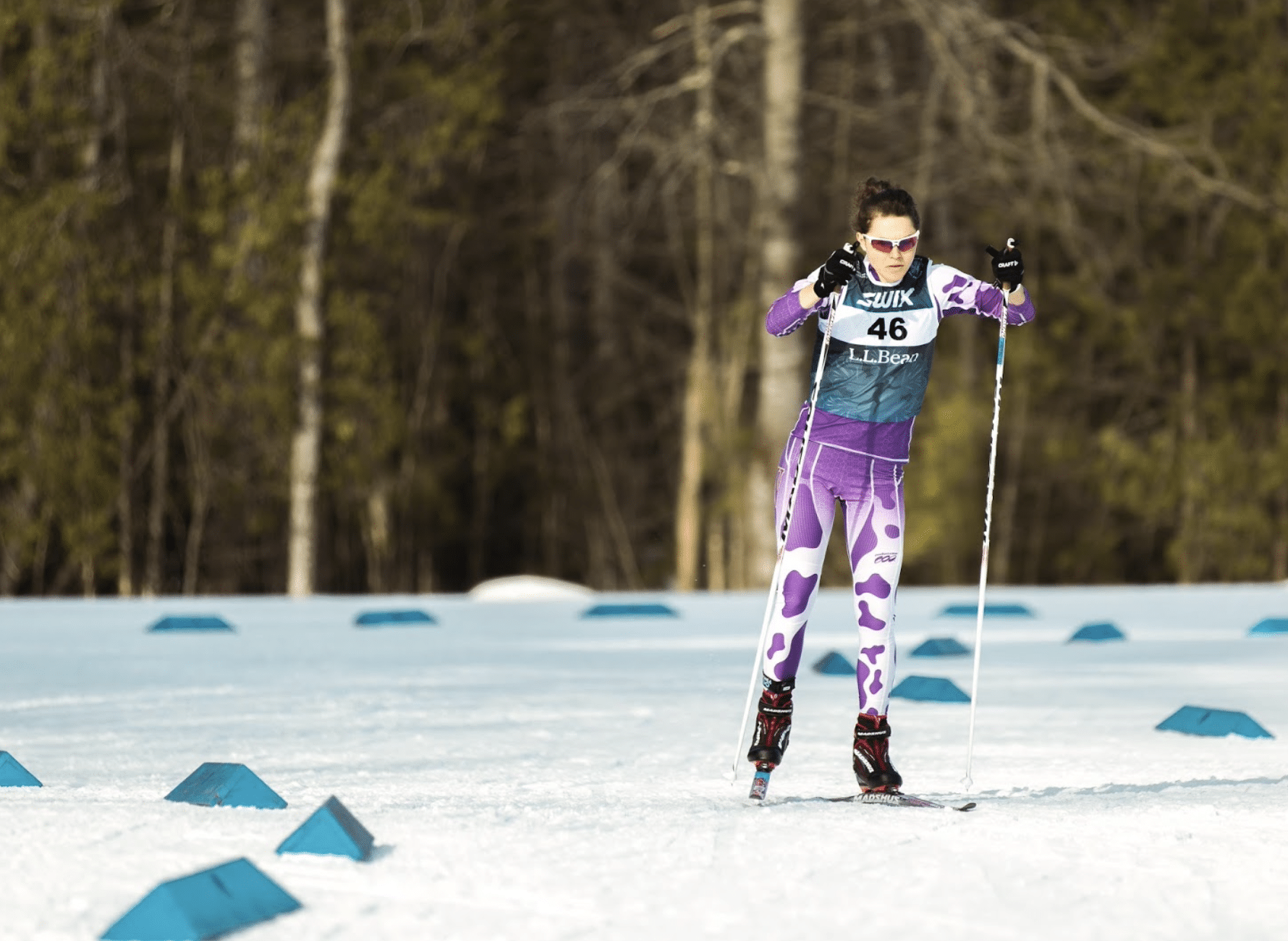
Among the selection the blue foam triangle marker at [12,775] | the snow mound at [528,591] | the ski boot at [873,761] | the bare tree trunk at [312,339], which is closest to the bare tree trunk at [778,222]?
the snow mound at [528,591]

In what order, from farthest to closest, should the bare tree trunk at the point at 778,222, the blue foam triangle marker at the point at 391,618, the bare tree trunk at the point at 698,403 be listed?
the bare tree trunk at the point at 698,403 < the bare tree trunk at the point at 778,222 < the blue foam triangle marker at the point at 391,618

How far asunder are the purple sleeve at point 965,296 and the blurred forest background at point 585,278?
8802 millimetres

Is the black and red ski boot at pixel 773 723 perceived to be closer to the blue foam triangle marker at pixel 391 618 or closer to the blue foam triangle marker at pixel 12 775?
the blue foam triangle marker at pixel 12 775

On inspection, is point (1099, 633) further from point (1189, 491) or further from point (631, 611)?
point (1189, 491)

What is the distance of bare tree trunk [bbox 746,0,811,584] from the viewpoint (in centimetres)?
1321

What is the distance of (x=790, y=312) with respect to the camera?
4.16 m

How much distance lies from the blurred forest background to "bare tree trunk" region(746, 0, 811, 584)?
0.10 ft

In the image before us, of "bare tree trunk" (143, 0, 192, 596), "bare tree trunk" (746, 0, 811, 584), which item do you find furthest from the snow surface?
"bare tree trunk" (143, 0, 192, 596)

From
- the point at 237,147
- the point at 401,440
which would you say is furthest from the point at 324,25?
the point at 401,440

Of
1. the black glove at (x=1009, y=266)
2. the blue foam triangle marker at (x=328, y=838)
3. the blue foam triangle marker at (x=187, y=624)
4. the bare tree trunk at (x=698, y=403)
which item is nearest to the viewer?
the blue foam triangle marker at (x=328, y=838)

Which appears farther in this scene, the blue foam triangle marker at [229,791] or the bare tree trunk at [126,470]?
the bare tree trunk at [126,470]

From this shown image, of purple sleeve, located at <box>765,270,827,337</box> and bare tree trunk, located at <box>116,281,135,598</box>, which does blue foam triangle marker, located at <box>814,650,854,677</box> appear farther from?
bare tree trunk, located at <box>116,281,135,598</box>

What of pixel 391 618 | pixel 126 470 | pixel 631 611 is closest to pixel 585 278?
pixel 126 470

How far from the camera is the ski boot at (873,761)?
155 inches
